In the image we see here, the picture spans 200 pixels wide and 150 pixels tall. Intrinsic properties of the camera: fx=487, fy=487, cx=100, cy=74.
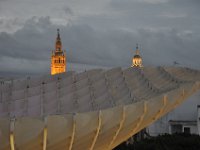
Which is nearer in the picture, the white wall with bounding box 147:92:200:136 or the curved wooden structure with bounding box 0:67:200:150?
the curved wooden structure with bounding box 0:67:200:150

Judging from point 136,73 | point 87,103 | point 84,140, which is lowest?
point 84,140

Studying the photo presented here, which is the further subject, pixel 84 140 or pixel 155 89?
pixel 155 89

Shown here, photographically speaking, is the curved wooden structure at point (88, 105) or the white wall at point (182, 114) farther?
the white wall at point (182, 114)

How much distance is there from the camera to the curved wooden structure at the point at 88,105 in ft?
34.1

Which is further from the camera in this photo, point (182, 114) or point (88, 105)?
point (182, 114)

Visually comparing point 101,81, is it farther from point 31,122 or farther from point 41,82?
point 31,122

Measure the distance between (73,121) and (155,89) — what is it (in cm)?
361

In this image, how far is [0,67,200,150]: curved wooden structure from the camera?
1039 centimetres

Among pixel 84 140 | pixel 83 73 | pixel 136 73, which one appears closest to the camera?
pixel 84 140

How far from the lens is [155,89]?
1346 cm

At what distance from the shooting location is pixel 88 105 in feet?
45.9

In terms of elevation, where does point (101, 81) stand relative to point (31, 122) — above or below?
above

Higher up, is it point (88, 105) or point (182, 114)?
point (88, 105)

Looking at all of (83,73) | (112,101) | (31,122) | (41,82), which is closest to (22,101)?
(41,82)
